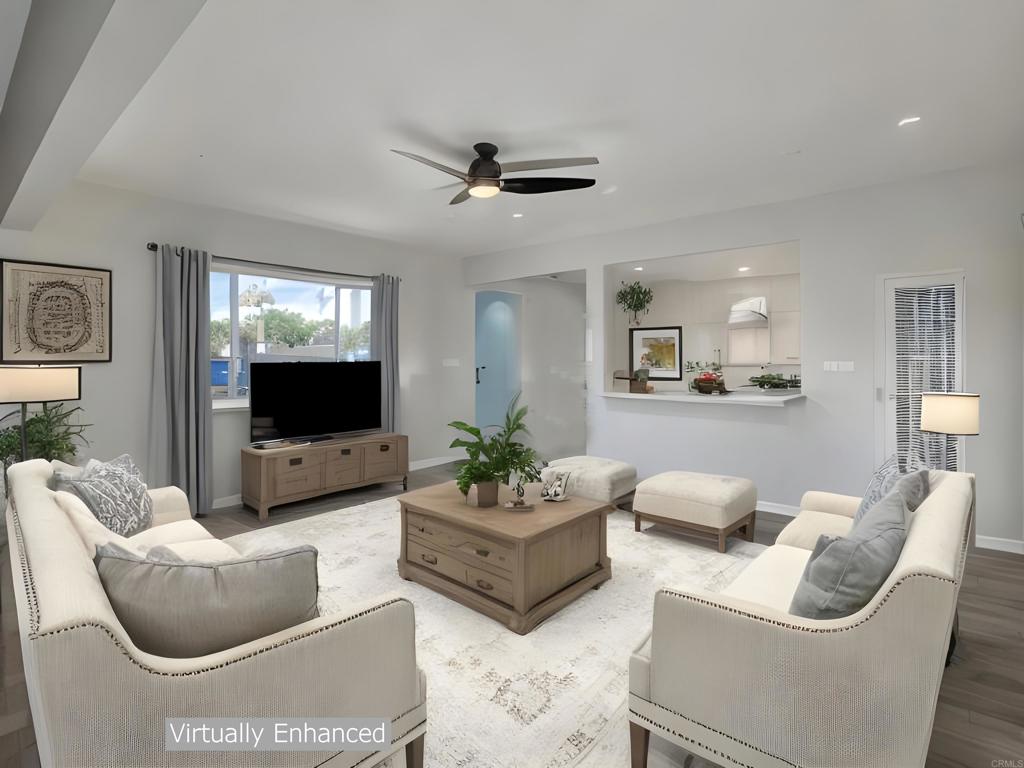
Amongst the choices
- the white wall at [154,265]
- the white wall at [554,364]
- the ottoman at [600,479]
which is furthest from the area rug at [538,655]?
the white wall at [554,364]

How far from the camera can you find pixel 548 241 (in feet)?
19.5

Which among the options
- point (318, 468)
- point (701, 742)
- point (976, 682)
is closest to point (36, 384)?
point (318, 468)

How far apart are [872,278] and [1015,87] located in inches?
63.6

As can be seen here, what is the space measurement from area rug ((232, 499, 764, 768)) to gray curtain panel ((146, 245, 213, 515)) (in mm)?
997

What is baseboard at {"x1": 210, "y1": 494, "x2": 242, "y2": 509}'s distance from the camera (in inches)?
188

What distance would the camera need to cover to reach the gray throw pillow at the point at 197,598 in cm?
118

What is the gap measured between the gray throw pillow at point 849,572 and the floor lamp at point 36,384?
12.2ft

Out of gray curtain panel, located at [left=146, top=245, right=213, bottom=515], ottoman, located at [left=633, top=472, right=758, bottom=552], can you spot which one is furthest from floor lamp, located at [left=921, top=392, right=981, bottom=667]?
gray curtain panel, located at [left=146, top=245, right=213, bottom=515]

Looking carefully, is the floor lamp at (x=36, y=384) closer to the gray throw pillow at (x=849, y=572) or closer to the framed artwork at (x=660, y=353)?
the gray throw pillow at (x=849, y=572)

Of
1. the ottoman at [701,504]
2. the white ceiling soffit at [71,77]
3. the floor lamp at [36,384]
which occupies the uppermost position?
the white ceiling soffit at [71,77]

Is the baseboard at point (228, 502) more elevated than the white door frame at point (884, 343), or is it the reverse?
the white door frame at point (884, 343)

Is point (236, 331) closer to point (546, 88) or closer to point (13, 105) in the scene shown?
point (13, 105)

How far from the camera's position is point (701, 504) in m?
3.55

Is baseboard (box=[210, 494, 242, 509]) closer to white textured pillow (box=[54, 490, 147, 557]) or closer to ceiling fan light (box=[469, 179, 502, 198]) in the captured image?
white textured pillow (box=[54, 490, 147, 557])
